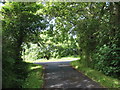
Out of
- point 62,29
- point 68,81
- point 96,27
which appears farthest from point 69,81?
point 62,29

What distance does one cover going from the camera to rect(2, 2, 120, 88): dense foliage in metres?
4.57

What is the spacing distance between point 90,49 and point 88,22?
2465mm

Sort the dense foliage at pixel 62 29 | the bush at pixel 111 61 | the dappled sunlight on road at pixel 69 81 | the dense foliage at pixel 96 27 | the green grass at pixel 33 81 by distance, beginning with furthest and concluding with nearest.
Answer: the dense foliage at pixel 96 27, the bush at pixel 111 61, the dappled sunlight on road at pixel 69 81, the green grass at pixel 33 81, the dense foliage at pixel 62 29

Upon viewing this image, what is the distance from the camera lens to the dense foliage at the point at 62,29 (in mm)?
4567

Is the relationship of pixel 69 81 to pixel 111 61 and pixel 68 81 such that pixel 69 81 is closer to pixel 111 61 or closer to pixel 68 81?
pixel 68 81

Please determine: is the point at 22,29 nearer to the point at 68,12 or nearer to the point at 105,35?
the point at 68,12

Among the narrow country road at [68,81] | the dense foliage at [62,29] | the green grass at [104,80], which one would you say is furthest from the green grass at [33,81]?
the green grass at [104,80]

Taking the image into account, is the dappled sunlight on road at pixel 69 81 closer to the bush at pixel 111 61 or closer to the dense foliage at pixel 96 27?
the bush at pixel 111 61

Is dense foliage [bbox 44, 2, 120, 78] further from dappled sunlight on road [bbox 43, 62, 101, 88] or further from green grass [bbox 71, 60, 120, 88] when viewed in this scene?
dappled sunlight on road [bbox 43, 62, 101, 88]

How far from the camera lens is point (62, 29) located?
11.0 metres

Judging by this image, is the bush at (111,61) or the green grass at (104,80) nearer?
the green grass at (104,80)

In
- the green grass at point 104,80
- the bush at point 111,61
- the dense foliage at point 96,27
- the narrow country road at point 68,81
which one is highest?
the dense foliage at point 96,27

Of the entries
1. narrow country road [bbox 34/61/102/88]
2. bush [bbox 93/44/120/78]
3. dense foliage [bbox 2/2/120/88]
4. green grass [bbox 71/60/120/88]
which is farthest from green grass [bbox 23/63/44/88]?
bush [bbox 93/44/120/78]

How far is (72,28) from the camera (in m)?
10.7
